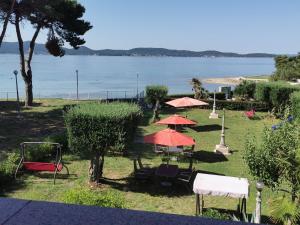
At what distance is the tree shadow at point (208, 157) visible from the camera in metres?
18.8

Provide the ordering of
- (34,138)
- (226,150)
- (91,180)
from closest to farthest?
1. (91,180)
2. (226,150)
3. (34,138)

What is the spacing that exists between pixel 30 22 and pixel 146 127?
1588 cm

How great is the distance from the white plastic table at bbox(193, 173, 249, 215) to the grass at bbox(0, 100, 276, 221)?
4.08ft

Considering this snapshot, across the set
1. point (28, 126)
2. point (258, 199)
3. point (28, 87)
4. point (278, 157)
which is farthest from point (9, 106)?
point (278, 157)

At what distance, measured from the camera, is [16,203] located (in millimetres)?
2668

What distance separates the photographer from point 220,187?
11281 millimetres

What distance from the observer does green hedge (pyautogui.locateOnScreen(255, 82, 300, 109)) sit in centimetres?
3312

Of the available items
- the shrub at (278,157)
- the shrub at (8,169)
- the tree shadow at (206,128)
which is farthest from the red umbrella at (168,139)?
the tree shadow at (206,128)

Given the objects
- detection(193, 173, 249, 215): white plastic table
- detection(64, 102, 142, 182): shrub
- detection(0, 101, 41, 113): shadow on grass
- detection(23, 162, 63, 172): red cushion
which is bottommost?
detection(0, 101, 41, 113): shadow on grass

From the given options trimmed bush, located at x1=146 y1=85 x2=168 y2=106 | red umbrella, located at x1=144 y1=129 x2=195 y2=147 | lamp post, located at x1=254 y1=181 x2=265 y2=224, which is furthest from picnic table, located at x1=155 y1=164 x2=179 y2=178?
trimmed bush, located at x1=146 y1=85 x2=168 y2=106

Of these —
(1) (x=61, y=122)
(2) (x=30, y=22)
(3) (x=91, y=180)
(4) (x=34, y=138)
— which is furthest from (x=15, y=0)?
(3) (x=91, y=180)

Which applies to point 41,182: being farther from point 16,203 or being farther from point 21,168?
point 16,203

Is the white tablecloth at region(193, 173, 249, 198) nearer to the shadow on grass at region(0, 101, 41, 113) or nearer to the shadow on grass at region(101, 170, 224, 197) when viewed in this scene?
the shadow on grass at region(101, 170, 224, 197)

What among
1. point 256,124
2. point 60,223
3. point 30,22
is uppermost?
point 30,22
